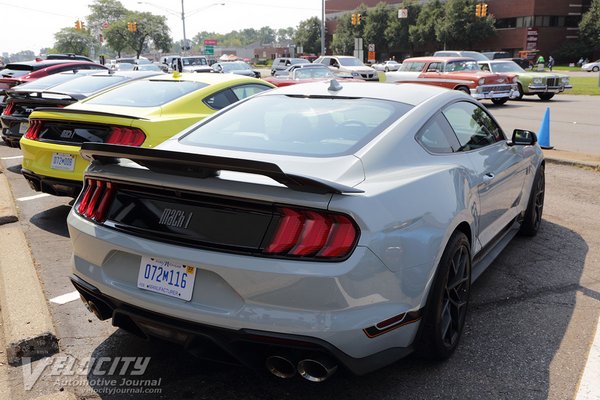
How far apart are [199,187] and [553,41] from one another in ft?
250

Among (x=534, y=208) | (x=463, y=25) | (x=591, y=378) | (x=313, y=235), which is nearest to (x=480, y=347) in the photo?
(x=591, y=378)

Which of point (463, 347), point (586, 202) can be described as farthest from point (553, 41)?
point (463, 347)

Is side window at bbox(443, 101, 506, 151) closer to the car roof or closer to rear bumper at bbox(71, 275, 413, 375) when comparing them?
the car roof

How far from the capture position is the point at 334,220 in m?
2.51

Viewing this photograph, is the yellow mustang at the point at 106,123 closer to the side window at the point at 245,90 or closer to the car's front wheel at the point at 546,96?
the side window at the point at 245,90

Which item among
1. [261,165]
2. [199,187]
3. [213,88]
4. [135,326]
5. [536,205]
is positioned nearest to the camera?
[261,165]

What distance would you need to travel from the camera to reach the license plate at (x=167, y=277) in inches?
105

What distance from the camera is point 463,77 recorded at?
19750 mm

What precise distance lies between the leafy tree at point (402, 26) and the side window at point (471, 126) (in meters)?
79.0

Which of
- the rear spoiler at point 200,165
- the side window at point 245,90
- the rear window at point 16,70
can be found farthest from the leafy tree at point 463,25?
the rear spoiler at point 200,165

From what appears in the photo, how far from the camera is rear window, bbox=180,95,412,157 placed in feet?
10.8

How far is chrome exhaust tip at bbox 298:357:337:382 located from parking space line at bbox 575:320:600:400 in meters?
1.43

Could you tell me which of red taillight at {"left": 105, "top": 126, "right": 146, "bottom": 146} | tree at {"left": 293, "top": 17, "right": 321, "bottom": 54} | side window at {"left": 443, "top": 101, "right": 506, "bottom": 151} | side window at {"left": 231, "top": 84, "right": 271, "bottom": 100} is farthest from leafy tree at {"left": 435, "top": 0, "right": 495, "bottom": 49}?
red taillight at {"left": 105, "top": 126, "right": 146, "bottom": 146}

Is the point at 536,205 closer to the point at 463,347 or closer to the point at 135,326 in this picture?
the point at 463,347
